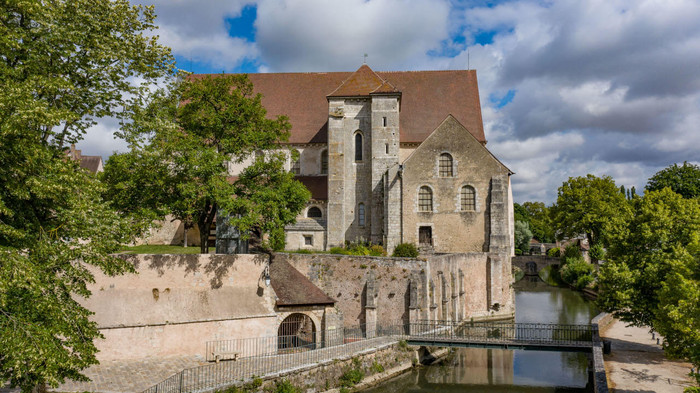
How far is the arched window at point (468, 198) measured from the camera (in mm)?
34500

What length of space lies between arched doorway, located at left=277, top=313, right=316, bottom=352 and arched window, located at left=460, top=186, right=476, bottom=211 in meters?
14.4

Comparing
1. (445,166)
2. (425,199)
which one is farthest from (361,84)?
(425,199)

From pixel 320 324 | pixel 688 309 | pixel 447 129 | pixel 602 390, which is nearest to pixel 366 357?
pixel 320 324

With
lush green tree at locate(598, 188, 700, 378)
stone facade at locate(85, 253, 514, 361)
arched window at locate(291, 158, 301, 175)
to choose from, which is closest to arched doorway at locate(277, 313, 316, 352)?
stone facade at locate(85, 253, 514, 361)

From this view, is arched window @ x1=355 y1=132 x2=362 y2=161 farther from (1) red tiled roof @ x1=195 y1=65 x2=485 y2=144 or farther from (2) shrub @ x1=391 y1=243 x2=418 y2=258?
(2) shrub @ x1=391 y1=243 x2=418 y2=258

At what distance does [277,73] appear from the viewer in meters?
42.2

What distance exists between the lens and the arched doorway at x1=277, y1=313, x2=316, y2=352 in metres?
22.6

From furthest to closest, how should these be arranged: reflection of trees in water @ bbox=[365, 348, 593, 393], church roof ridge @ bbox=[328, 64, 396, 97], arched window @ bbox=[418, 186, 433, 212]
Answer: church roof ridge @ bbox=[328, 64, 396, 97] → arched window @ bbox=[418, 186, 433, 212] → reflection of trees in water @ bbox=[365, 348, 593, 393]

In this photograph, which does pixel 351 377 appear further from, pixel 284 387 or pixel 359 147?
pixel 359 147

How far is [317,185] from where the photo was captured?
3725cm

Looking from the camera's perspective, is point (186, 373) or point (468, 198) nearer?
point (186, 373)

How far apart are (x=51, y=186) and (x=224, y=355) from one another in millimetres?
10787

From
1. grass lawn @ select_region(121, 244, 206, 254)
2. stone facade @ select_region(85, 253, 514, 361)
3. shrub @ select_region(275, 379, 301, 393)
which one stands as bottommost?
shrub @ select_region(275, 379, 301, 393)

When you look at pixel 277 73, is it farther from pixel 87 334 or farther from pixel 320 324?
pixel 87 334
